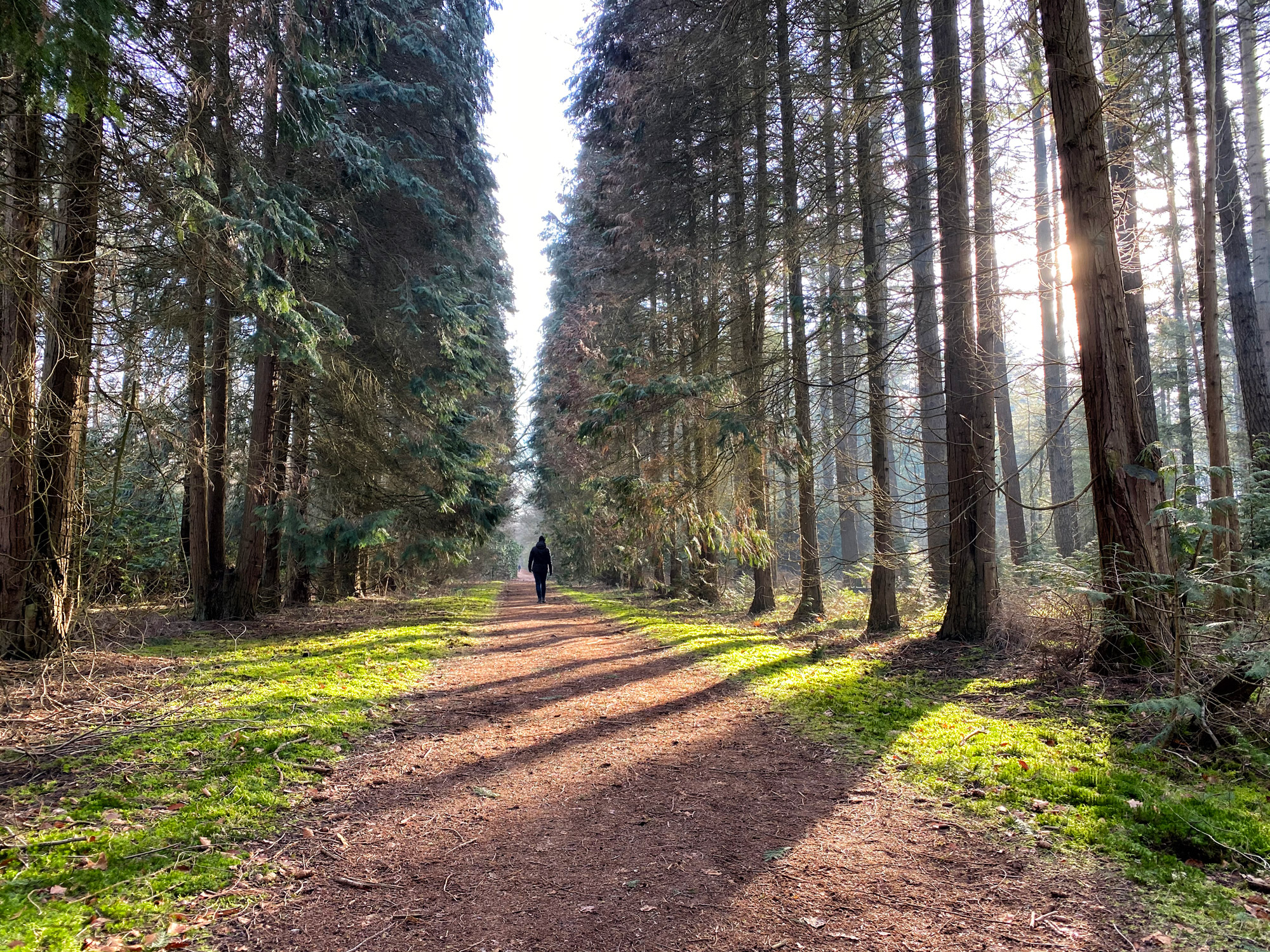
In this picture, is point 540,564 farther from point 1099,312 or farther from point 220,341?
point 1099,312

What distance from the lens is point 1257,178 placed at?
9.55m

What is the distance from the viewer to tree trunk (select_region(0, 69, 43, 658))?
16.1ft

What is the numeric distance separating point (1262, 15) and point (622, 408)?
9924mm

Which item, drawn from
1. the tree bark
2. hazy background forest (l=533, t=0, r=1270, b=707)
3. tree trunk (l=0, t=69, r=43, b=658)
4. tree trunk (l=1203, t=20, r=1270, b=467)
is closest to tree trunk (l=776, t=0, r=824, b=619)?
hazy background forest (l=533, t=0, r=1270, b=707)

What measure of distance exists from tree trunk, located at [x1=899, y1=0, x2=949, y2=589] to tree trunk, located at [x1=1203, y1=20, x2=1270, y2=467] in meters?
3.78

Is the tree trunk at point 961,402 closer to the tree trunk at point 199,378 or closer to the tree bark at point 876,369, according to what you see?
the tree bark at point 876,369

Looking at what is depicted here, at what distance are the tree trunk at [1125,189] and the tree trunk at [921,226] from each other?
1702 mm

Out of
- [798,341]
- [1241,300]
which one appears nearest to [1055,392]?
[1241,300]

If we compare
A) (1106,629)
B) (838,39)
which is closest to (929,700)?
(1106,629)

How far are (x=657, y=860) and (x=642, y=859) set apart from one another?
0.26 feet

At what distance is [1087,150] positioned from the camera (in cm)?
504

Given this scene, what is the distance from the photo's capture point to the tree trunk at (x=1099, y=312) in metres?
4.87

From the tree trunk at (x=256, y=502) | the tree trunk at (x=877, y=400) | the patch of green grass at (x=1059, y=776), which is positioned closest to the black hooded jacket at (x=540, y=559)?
the tree trunk at (x=256, y=502)

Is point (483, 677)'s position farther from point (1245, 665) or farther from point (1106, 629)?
point (1245, 665)
